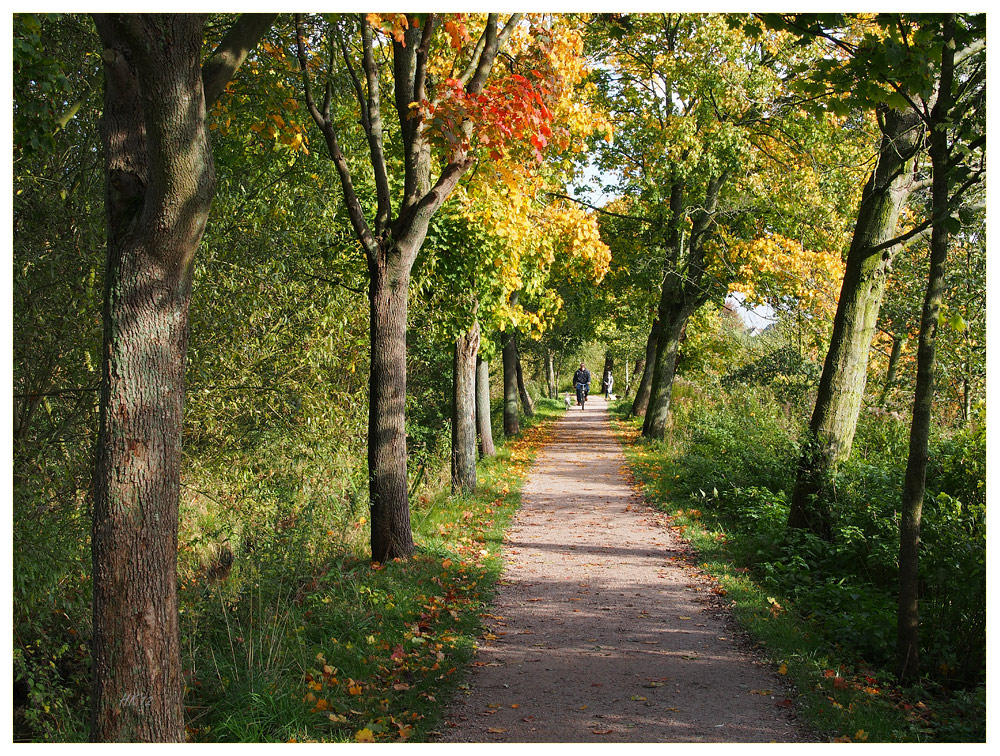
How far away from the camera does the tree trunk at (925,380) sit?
5.38 m

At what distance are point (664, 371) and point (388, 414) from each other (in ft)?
47.3

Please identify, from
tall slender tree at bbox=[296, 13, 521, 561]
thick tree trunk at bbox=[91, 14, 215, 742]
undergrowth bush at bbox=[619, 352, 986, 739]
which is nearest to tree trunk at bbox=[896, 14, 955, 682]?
undergrowth bush at bbox=[619, 352, 986, 739]

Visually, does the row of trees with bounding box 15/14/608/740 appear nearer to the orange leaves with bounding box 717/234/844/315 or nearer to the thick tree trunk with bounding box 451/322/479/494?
the thick tree trunk with bounding box 451/322/479/494

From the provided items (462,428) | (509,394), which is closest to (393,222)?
(462,428)

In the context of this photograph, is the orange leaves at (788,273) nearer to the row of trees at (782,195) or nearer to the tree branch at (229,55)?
the row of trees at (782,195)

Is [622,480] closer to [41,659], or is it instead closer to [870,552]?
[870,552]

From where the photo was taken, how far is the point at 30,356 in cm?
657

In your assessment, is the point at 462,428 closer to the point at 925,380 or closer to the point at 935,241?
the point at 925,380

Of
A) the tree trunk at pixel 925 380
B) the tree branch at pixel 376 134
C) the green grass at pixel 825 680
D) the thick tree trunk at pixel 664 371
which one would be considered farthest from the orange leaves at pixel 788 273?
the tree trunk at pixel 925 380

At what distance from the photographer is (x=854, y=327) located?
30.6ft

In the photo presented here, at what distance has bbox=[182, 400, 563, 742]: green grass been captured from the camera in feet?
16.1

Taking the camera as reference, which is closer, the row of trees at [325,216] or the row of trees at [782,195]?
the row of trees at [325,216]

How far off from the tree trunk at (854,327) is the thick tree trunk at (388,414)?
4743 mm

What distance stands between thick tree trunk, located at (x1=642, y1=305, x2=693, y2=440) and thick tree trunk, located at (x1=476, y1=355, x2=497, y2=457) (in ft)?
18.7
